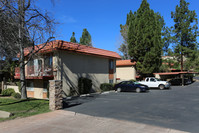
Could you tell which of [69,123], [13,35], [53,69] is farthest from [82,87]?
[69,123]

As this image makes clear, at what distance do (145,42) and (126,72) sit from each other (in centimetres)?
808

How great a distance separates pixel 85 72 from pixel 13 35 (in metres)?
9.29

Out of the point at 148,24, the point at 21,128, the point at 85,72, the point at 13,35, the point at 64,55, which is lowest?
the point at 21,128

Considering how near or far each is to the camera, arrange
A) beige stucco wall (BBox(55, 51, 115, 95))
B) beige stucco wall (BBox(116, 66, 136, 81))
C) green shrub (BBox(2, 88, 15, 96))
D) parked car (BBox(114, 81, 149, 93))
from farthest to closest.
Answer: beige stucco wall (BBox(116, 66, 136, 81))
green shrub (BBox(2, 88, 15, 96))
parked car (BBox(114, 81, 149, 93))
beige stucco wall (BBox(55, 51, 115, 95))

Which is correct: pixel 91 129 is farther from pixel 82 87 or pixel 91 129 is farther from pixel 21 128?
pixel 82 87

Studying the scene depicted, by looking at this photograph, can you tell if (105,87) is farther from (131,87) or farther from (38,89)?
(38,89)

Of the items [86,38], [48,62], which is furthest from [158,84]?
[86,38]

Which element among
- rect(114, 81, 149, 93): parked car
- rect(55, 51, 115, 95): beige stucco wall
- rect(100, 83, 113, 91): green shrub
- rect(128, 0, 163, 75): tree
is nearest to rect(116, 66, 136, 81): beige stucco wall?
rect(128, 0, 163, 75): tree

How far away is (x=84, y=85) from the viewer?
1803 cm

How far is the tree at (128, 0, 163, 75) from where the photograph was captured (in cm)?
2803

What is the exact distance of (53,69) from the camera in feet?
53.9

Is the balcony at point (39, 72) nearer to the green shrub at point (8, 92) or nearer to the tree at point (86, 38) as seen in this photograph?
the green shrub at point (8, 92)

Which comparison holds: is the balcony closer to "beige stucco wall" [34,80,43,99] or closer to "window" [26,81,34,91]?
"beige stucco wall" [34,80,43,99]

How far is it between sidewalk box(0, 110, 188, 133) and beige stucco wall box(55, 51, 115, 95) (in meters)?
8.34
